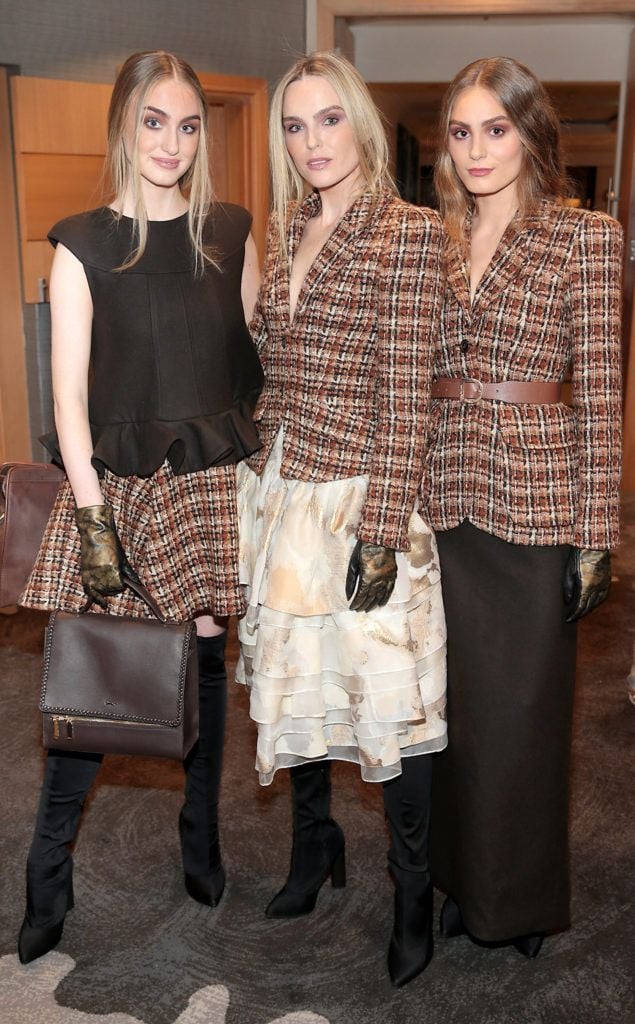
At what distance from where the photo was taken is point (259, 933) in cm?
217

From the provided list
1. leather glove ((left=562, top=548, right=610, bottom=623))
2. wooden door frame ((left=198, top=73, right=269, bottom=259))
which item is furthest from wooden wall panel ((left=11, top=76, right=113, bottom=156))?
leather glove ((left=562, top=548, right=610, bottom=623))

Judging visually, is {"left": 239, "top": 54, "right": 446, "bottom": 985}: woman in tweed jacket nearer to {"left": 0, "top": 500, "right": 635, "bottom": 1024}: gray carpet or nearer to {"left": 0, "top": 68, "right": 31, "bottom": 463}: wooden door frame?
{"left": 0, "top": 500, "right": 635, "bottom": 1024}: gray carpet

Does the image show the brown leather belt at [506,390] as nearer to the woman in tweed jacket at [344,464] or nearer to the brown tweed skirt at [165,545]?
the woman in tweed jacket at [344,464]

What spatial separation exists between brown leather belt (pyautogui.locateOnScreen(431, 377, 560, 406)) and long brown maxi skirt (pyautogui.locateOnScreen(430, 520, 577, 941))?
0.79 ft

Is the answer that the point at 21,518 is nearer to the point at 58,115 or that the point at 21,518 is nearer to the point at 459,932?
the point at 459,932

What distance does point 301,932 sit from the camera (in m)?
2.18

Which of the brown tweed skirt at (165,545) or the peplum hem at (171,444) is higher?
the peplum hem at (171,444)

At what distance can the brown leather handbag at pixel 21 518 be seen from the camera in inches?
80.0

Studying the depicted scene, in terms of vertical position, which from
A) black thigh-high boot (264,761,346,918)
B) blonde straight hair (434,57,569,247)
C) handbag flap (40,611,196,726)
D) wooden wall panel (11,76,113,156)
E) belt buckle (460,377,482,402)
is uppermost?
wooden wall panel (11,76,113,156)

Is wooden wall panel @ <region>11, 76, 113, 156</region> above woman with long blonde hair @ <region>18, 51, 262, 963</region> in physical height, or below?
above

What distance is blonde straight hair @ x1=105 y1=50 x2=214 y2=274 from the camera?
1.80m

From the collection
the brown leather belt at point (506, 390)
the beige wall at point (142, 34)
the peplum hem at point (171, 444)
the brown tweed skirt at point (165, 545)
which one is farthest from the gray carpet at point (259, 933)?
the beige wall at point (142, 34)

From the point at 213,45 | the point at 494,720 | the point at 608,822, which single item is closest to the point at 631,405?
the point at 213,45

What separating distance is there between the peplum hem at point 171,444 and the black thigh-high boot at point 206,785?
0.43m
